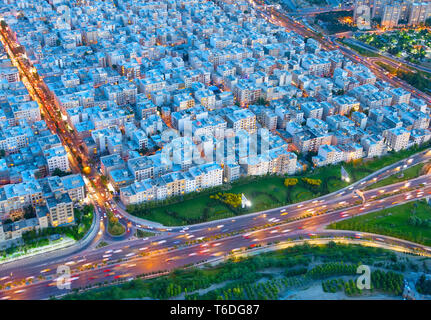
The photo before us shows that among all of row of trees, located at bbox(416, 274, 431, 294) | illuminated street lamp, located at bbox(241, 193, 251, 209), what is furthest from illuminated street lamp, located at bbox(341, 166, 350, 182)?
row of trees, located at bbox(416, 274, 431, 294)

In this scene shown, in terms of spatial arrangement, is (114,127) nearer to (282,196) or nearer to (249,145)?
(249,145)

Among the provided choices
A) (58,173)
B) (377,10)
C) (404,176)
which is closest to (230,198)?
(58,173)

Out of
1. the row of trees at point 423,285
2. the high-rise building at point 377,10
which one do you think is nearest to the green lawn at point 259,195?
the row of trees at point 423,285

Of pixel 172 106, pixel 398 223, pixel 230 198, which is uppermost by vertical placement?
pixel 172 106

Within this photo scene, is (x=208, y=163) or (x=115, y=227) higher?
(x=208, y=163)

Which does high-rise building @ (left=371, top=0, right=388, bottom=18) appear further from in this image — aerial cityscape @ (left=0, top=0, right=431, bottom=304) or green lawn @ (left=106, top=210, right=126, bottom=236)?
green lawn @ (left=106, top=210, right=126, bottom=236)

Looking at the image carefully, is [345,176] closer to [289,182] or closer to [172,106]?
[289,182]

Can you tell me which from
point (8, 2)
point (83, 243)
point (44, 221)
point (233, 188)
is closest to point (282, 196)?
point (233, 188)

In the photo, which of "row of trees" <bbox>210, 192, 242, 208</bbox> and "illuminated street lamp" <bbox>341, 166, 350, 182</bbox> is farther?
"illuminated street lamp" <bbox>341, 166, 350, 182</bbox>
